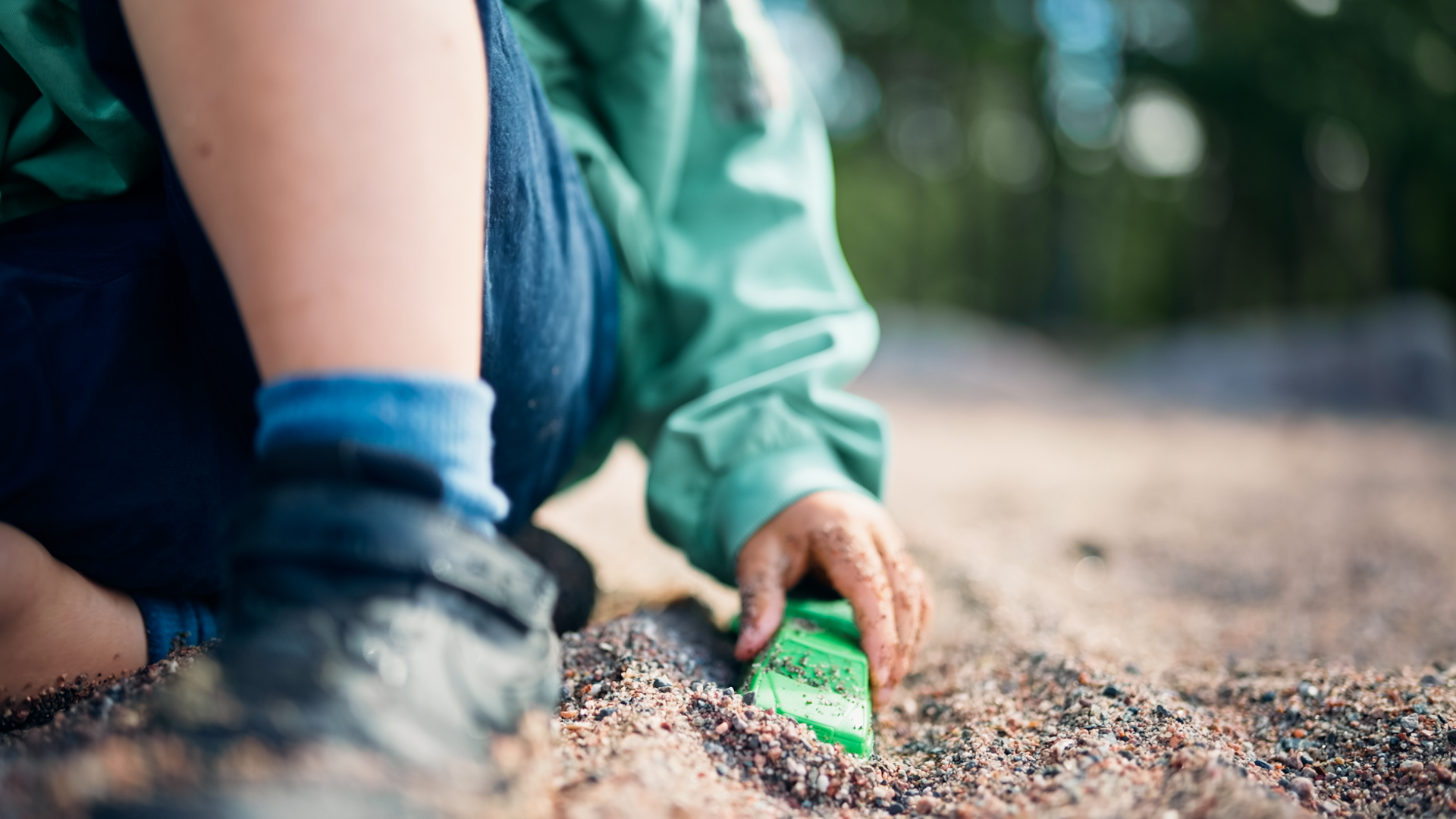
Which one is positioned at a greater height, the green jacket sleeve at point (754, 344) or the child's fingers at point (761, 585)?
the green jacket sleeve at point (754, 344)

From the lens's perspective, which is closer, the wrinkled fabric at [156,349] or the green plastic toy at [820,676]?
the wrinkled fabric at [156,349]

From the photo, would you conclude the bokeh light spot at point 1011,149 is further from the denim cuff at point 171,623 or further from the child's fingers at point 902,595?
the denim cuff at point 171,623

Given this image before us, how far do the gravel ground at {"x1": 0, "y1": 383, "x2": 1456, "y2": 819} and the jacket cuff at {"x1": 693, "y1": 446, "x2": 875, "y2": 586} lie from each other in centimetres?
10

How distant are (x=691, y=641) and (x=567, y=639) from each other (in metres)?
0.12

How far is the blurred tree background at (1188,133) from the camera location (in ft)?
25.8

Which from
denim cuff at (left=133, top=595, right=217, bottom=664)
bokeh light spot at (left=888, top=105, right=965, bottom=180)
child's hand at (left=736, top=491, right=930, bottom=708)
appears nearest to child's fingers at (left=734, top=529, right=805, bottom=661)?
child's hand at (left=736, top=491, right=930, bottom=708)

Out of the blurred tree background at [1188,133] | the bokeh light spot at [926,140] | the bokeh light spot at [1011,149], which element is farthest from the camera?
the bokeh light spot at [926,140]

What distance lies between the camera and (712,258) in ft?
3.41

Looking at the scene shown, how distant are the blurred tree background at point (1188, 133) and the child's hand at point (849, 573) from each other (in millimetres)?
8816

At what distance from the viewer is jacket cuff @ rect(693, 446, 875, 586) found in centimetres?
86

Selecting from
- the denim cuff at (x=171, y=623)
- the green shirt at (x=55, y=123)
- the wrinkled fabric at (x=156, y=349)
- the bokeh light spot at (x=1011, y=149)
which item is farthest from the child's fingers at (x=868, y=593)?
the bokeh light spot at (x=1011, y=149)

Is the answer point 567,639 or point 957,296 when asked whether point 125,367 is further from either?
point 957,296

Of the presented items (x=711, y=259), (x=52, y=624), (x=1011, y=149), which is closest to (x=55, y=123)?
(x=52, y=624)

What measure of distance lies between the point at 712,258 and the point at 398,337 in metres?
0.60
